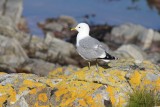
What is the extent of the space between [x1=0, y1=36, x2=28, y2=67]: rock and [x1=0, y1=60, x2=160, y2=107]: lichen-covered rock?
1662cm

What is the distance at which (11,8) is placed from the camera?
36219 millimetres

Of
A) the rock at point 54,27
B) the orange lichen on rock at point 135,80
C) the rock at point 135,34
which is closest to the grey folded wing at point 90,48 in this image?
the orange lichen on rock at point 135,80

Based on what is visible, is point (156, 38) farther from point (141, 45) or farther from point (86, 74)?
point (86, 74)

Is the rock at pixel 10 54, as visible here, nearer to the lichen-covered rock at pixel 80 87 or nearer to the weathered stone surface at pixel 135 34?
the weathered stone surface at pixel 135 34

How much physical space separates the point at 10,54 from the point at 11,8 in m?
11.3

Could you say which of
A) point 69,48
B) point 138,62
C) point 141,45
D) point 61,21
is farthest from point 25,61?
point 61,21

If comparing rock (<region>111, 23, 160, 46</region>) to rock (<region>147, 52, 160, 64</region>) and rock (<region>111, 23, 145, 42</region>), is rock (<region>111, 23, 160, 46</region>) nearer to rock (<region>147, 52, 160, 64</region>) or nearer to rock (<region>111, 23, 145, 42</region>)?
rock (<region>111, 23, 145, 42</region>)

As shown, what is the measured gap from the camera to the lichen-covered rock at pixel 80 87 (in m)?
7.61

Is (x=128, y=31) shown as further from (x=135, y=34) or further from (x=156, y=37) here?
(x=156, y=37)

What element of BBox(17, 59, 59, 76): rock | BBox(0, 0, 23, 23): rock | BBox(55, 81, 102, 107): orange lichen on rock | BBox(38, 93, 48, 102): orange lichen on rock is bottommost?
BBox(17, 59, 59, 76): rock

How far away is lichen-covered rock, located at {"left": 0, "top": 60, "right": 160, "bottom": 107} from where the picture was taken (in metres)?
7.61

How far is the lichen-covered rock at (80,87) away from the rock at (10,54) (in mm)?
16624

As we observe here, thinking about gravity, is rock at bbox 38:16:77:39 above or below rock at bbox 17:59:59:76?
below

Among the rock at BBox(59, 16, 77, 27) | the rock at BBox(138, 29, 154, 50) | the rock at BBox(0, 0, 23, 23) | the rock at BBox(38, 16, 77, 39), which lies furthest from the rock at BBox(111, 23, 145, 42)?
the rock at BBox(0, 0, 23, 23)
